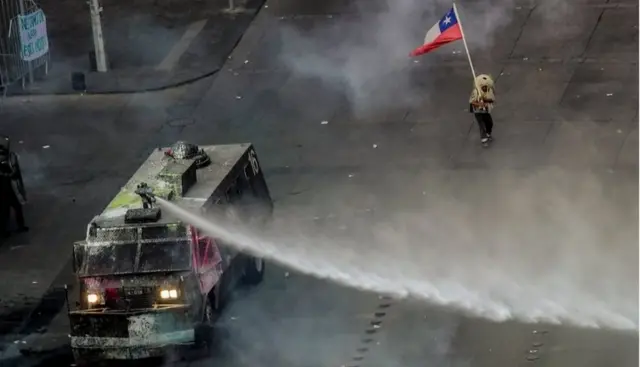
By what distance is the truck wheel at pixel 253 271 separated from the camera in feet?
58.6

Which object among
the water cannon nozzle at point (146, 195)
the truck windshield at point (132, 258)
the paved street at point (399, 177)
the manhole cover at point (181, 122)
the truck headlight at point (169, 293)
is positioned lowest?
the manhole cover at point (181, 122)

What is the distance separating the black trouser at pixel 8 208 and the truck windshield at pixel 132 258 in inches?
194

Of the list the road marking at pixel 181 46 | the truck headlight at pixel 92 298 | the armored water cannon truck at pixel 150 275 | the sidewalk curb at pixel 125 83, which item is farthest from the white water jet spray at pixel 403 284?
the road marking at pixel 181 46

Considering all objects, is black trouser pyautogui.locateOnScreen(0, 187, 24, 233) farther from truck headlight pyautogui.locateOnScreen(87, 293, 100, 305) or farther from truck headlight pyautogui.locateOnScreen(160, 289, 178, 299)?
truck headlight pyautogui.locateOnScreen(160, 289, 178, 299)

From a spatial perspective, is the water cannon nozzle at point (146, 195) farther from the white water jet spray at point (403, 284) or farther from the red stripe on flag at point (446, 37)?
the red stripe on flag at point (446, 37)

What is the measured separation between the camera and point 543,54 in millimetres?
26969

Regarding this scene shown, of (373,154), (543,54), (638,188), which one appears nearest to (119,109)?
(373,154)

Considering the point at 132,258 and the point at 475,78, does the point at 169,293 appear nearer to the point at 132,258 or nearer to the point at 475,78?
the point at 132,258

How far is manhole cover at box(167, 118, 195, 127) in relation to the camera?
25234 millimetres

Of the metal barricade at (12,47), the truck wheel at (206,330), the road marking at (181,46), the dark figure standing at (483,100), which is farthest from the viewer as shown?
the road marking at (181,46)

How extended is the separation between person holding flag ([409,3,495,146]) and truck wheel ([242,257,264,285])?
506 centimetres

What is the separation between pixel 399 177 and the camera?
2216 cm

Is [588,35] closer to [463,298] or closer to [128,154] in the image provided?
[128,154]

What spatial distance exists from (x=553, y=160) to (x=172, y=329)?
29.6 ft
